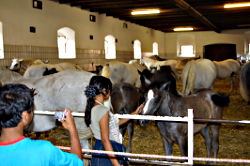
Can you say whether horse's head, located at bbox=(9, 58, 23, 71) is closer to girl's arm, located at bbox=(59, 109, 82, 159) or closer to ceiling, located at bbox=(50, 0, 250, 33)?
ceiling, located at bbox=(50, 0, 250, 33)

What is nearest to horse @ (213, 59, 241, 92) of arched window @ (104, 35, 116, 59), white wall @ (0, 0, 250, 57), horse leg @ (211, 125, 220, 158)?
arched window @ (104, 35, 116, 59)

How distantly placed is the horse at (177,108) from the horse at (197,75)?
5843 millimetres

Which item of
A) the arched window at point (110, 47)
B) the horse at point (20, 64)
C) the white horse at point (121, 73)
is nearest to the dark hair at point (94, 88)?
the horse at point (20, 64)

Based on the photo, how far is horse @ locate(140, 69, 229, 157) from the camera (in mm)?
3191

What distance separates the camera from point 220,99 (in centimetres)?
362

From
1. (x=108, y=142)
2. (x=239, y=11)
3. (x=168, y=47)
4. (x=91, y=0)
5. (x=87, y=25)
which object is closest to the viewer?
(x=108, y=142)

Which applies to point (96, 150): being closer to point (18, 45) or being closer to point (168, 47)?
point (18, 45)

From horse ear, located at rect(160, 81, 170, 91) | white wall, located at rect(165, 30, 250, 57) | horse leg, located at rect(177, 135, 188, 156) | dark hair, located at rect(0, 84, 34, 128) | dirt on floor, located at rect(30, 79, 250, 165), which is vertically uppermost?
white wall, located at rect(165, 30, 250, 57)

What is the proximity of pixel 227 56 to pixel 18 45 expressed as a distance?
17842 mm

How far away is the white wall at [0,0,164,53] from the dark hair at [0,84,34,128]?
840 cm

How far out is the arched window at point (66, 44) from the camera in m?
12.2

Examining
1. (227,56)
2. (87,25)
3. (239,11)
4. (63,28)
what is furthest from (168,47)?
(63,28)

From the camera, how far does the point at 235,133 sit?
6043 millimetres

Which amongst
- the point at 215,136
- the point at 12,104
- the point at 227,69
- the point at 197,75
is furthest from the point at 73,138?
the point at 227,69
